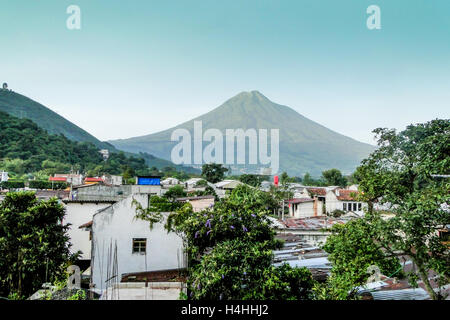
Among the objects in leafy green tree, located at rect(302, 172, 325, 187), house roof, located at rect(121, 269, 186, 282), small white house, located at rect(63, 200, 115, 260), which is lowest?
house roof, located at rect(121, 269, 186, 282)

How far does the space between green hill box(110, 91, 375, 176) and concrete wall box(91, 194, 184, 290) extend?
124890 millimetres

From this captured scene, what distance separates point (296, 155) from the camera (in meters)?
153

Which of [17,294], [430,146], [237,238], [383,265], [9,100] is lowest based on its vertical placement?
[17,294]

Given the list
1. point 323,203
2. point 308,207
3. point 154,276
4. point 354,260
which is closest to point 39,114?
point 308,207

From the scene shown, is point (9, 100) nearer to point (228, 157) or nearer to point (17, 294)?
point (228, 157)

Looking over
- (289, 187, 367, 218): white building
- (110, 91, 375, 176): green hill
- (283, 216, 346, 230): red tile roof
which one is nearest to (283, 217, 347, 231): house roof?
(283, 216, 346, 230): red tile roof

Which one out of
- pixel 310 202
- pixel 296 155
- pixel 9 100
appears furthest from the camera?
pixel 296 155

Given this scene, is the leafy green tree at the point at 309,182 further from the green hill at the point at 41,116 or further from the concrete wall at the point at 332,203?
the green hill at the point at 41,116

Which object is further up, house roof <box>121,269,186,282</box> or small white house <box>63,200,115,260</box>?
small white house <box>63,200,115,260</box>

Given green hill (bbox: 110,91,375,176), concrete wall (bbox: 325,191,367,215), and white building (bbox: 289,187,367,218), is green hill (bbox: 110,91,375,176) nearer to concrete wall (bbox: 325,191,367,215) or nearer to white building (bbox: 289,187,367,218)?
white building (bbox: 289,187,367,218)

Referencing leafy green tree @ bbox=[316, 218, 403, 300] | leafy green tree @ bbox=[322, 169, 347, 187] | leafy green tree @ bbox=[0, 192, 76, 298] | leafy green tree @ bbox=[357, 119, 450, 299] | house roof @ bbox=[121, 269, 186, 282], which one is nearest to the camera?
leafy green tree @ bbox=[357, 119, 450, 299]

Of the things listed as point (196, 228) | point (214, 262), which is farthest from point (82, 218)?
point (214, 262)

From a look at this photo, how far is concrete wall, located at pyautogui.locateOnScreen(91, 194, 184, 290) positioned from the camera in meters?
6.30
